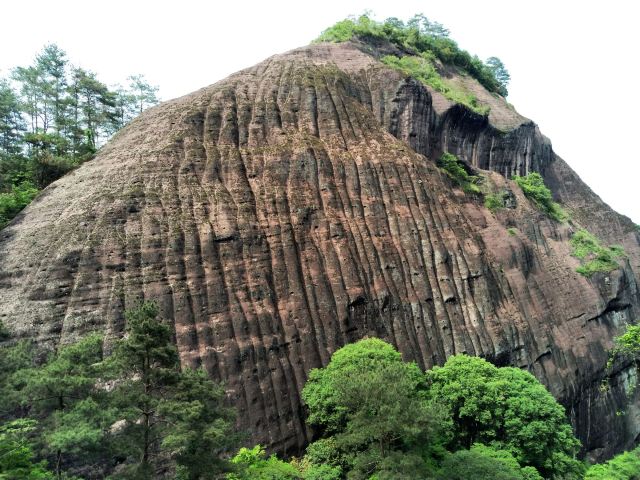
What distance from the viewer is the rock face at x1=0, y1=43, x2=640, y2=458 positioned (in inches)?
852

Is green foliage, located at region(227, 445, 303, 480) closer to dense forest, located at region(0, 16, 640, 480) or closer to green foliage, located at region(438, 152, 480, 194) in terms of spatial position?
dense forest, located at region(0, 16, 640, 480)

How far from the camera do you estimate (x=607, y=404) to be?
35281 millimetres

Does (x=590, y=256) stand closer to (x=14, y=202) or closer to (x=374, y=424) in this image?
(x=374, y=424)

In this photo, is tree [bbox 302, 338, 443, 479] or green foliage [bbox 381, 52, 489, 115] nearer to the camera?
tree [bbox 302, 338, 443, 479]

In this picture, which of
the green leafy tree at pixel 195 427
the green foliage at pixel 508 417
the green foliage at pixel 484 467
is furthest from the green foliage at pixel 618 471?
the green leafy tree at pixel 195 427

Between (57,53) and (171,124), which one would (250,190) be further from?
(57,53)

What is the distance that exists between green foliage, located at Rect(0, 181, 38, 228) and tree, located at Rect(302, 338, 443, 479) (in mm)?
21156

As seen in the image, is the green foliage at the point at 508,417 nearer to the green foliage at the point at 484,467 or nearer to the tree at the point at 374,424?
the green foliage at the point at 484,467

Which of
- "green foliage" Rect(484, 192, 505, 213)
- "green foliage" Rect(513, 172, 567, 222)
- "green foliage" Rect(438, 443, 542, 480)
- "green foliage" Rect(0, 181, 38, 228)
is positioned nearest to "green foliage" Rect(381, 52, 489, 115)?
"green foliage" Rect(513, 172, 567, 222)

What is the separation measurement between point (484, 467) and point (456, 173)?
2630 cm

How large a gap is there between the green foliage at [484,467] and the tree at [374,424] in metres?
1.22

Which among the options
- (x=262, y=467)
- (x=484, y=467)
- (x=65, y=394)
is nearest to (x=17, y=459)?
(x=65, y=394)

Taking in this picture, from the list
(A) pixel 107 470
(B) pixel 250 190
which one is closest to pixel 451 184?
(B) pixel 250 190

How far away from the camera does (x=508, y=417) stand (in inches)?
881
